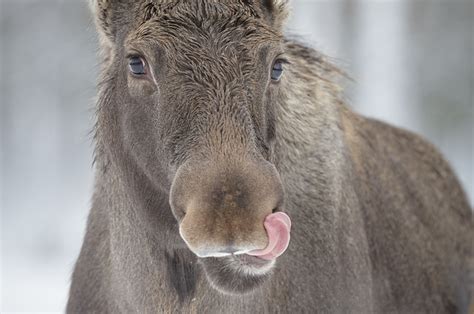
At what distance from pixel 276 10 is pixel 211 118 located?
91 cm

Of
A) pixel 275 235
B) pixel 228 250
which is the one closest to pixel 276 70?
pixel 275 235

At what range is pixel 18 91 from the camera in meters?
20.9

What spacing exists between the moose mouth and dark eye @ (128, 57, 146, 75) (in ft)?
3.12

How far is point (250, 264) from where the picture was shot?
4.45 m

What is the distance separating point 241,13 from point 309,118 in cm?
137

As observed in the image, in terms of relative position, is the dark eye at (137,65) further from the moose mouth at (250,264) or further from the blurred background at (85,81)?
the blurred background at (85,81)

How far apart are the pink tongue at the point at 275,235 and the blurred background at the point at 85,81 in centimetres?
1455

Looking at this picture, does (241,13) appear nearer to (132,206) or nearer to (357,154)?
(132,206)

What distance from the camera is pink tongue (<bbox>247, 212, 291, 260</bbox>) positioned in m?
4.31

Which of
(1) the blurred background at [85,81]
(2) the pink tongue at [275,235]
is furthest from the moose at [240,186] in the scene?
(1) the blurred background at [85,81]

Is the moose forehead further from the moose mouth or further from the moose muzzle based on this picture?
the moose mouth

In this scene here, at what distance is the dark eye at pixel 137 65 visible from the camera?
4.95 metres

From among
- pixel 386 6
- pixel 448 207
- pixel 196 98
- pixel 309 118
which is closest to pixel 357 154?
pixel 309 118

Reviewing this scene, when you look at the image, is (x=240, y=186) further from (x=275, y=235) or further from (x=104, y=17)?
(x=104, y=17)
